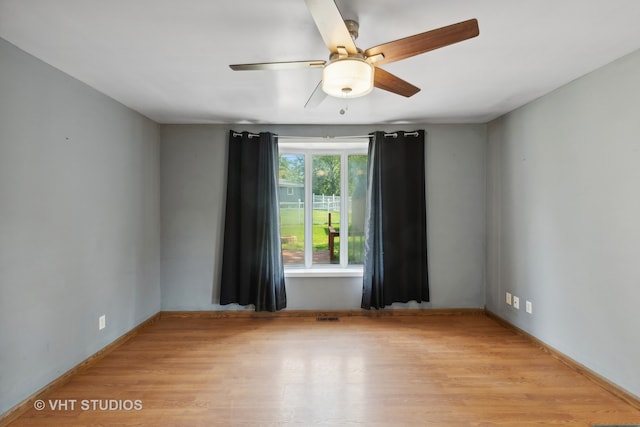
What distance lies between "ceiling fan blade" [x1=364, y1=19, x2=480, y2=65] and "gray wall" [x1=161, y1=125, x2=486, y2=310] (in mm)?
2045

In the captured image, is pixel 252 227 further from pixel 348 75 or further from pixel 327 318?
Result: pixel 348 75

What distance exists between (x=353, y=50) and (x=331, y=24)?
0.70ft

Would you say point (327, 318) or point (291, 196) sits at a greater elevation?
point (291, 196)

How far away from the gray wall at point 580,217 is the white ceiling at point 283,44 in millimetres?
229

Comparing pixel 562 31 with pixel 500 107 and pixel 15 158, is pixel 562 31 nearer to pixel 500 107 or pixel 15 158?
pixel 500 107

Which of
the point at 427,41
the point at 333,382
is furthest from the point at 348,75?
the point at 333,382

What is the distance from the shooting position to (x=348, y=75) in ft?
4.73

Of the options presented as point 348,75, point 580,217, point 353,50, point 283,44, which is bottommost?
point 580,217

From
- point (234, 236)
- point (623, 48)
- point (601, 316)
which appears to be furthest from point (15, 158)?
point (601, 316)

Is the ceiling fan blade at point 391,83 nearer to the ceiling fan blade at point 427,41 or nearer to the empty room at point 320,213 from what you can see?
the empty room at point 320,213

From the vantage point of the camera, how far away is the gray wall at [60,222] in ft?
5.84

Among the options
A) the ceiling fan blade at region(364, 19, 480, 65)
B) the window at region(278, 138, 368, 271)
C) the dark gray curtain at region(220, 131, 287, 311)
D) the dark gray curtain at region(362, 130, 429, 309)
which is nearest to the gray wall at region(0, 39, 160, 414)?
the dark gray curtain at region(220, 131, 287, 311)

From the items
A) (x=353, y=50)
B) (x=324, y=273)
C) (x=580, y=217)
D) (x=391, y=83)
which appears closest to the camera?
(x=353, y=50)

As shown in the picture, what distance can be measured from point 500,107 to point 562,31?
1.31m
